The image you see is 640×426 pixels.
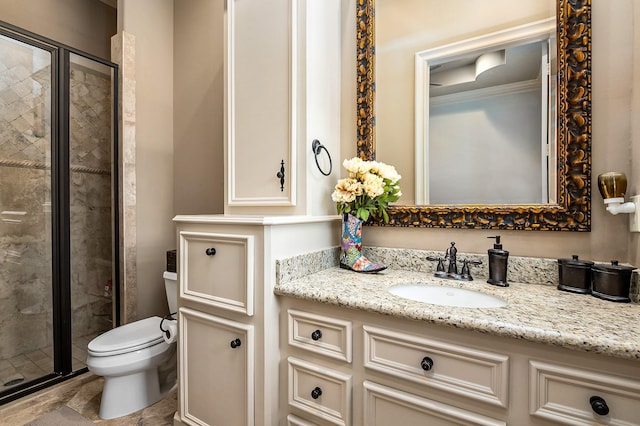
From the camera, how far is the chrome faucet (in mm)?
1293

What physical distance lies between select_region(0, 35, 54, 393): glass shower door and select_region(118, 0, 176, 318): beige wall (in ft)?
1.69

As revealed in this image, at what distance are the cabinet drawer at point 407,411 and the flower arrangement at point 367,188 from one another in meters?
0.71

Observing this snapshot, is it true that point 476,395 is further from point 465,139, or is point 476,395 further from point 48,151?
point 48,151

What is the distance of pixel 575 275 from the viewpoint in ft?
3.56

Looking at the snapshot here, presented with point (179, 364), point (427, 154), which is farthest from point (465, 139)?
point (179, 364)

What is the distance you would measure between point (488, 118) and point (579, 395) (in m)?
1.02

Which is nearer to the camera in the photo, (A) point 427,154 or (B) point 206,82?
(A) point 427,154

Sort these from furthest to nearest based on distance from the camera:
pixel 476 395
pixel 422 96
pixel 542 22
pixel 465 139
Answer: pixel 422 96 → pixel 465 139 → pixel 542 22 → pixel 476 395

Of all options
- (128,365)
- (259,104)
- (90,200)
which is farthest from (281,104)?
(90,200)

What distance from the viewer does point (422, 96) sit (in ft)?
4.83

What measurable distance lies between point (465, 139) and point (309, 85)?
74 centimetres

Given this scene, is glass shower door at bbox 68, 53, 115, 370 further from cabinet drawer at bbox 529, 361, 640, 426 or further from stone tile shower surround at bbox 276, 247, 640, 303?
cabinet drawer at bbox 529, 361, 640, 426

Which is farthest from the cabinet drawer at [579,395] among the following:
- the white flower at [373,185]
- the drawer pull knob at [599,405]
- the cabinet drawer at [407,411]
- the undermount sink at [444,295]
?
the white flower at [373,185]

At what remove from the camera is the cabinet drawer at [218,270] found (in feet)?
3.93
